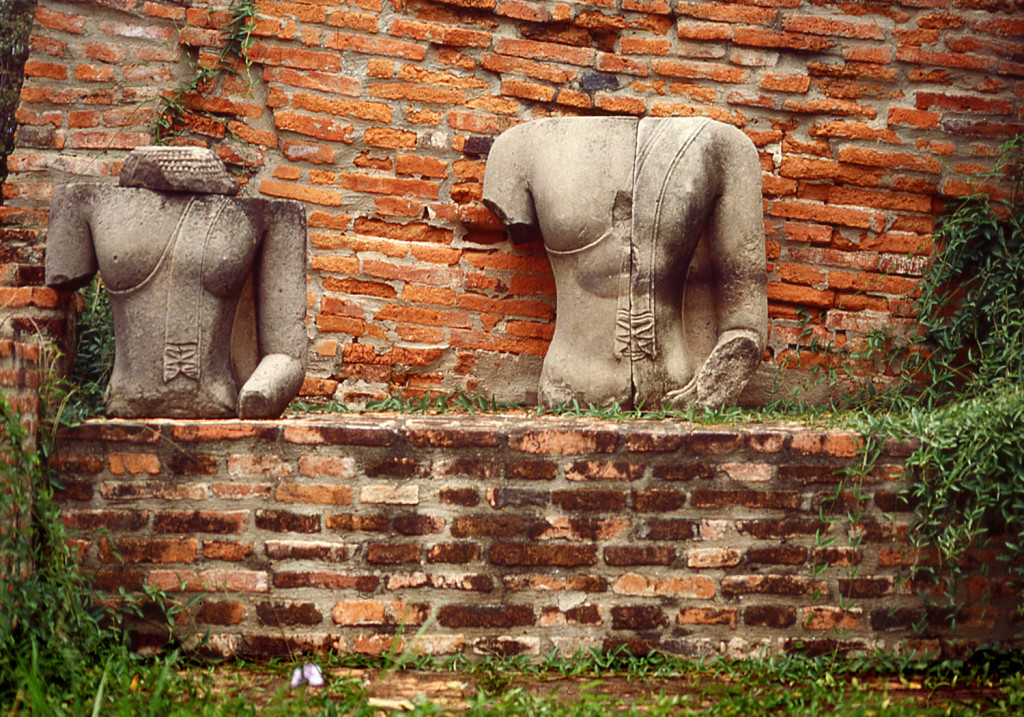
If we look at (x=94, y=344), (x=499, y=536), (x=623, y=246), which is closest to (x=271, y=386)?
(x=499, y=536)

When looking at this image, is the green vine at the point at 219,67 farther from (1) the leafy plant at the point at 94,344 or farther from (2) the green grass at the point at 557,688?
(2) the green grass at the point at 557,688

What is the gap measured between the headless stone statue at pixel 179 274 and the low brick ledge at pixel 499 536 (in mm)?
292

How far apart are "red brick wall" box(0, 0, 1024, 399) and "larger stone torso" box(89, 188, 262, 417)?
0.94 m

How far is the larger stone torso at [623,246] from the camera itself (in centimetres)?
336

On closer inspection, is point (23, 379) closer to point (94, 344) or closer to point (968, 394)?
point (94, 344)

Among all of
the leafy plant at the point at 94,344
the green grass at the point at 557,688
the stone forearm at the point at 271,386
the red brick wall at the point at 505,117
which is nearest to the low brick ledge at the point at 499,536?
the green grass at the point at 557,688

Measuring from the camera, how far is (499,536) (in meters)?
2.55

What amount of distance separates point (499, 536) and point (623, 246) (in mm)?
1293

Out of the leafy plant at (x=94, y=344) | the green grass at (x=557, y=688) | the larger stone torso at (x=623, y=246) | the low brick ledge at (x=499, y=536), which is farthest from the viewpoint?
the larger stone torso at (x=623, y=246)

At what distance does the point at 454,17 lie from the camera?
388 centimetres

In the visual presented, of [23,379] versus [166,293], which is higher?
[166,293]

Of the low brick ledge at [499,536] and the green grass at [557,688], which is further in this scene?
the low brick ledge at [499,536]

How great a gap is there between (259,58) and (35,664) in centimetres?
254

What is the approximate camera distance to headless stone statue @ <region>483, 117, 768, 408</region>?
3.37 metres
